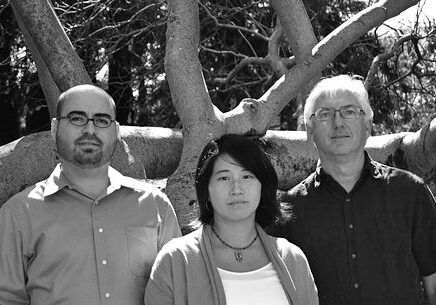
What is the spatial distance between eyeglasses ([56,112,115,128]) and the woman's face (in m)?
0.50

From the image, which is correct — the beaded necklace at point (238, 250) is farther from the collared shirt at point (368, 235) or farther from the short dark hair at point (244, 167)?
the collared shirt at point (368, 235)

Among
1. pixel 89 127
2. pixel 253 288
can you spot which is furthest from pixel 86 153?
pixel 253 288

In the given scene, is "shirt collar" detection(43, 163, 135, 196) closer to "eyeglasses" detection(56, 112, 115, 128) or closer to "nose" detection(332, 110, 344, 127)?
"eyeglasses" detection(56, 112, 115, 128)

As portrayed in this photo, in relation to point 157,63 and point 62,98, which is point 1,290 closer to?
point 62,98

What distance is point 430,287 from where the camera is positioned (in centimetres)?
315

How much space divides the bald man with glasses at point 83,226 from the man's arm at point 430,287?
3.48 feet

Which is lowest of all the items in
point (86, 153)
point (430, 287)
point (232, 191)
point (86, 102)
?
point (430, 287)

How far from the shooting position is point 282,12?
19.2ft

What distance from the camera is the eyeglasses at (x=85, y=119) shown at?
295 centimetres

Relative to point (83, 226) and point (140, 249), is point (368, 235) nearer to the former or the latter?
point (140, 249)

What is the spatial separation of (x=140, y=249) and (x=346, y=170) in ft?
2.94

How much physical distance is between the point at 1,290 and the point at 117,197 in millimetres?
555

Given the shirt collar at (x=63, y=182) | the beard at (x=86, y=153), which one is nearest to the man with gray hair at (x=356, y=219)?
the shirt collar at (x=63, y=182)

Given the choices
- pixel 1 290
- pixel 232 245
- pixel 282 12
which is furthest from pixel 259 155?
pixel 282 12
